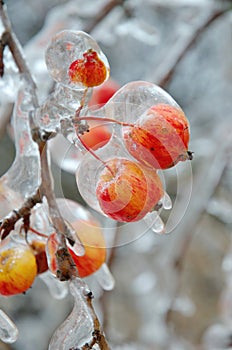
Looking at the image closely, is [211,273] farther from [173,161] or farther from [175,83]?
[173,161]

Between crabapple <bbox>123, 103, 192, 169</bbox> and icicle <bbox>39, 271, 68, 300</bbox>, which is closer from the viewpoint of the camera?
crabapple <bbox>123, 103, 192, 169</bbox>

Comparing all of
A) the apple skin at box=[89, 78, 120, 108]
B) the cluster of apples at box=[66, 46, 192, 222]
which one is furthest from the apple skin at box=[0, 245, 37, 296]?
the apple skin at box=[89, 78, 120, 108]

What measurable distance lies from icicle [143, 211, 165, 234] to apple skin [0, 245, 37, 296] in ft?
0.42

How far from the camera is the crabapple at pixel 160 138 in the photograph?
52 centimetres

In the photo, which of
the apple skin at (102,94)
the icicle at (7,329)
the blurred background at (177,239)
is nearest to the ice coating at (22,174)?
the icicle at (7,329)

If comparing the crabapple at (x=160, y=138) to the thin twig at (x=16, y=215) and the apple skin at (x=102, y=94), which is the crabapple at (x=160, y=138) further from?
the apple skin at (x=102, y=94)

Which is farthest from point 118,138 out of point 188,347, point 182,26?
point 188,347

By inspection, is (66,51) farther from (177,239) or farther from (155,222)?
(177,239)

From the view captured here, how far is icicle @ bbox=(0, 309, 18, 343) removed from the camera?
1.94ft

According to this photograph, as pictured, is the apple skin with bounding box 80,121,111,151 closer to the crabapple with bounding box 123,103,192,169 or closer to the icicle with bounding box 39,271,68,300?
the crabapple with bounding box 123,103,192,169

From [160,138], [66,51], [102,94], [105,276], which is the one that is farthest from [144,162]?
[102,94]

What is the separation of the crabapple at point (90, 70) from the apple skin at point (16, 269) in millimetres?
186

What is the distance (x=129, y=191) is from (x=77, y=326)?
0.14m

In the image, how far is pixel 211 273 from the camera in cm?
280
